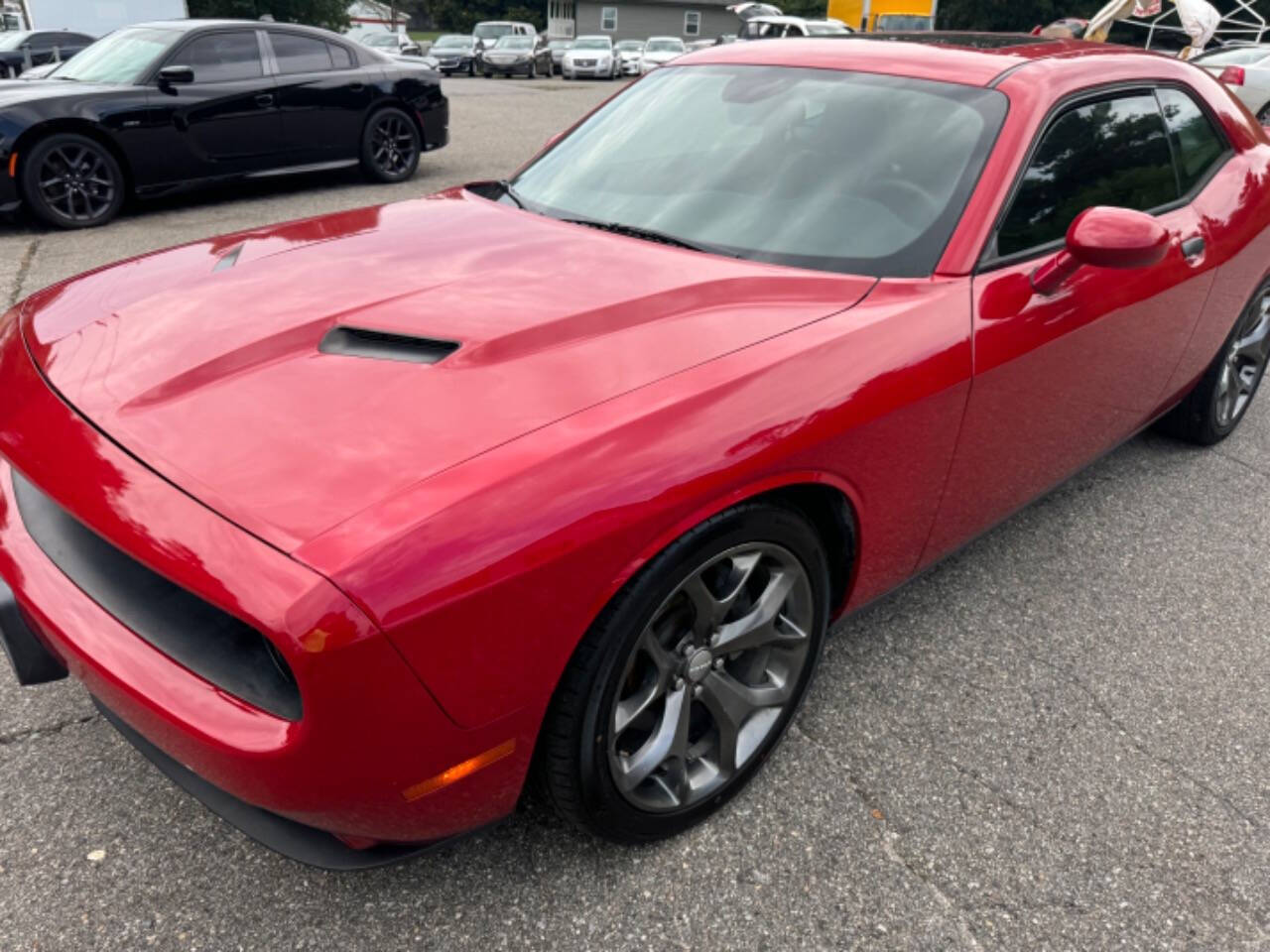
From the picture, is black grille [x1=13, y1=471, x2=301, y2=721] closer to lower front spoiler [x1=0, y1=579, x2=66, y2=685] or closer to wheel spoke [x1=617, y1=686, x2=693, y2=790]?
lower front spoiler [x1=0, y1=579, x2=66, y2=685]

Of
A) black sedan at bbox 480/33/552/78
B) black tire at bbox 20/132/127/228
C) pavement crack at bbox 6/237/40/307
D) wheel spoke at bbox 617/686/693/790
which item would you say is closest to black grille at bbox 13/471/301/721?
wheel spoke at bbox 617/686/693/790

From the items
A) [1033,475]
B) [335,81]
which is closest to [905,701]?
[1033,475]

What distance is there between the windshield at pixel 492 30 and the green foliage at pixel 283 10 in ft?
24.1

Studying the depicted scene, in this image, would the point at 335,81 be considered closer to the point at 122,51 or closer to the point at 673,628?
the point at 122,51

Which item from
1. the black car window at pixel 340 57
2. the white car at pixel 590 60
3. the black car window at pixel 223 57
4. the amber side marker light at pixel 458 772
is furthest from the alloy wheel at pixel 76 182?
the white car at pixel 590 60

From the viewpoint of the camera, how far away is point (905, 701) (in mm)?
2352

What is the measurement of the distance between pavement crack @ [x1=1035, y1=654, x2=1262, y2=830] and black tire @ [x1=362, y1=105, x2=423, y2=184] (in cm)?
755

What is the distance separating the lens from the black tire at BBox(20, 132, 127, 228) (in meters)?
6.38

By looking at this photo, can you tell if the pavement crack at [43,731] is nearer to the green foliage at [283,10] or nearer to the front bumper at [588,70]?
the front bumper at [588,70]

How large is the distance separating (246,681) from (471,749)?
1.17ft

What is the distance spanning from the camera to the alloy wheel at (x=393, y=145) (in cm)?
837

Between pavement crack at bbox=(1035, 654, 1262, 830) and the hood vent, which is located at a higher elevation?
the hood vent

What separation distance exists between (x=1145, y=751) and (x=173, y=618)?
2157mm

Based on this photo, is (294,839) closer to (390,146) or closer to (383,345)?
(383,345)
